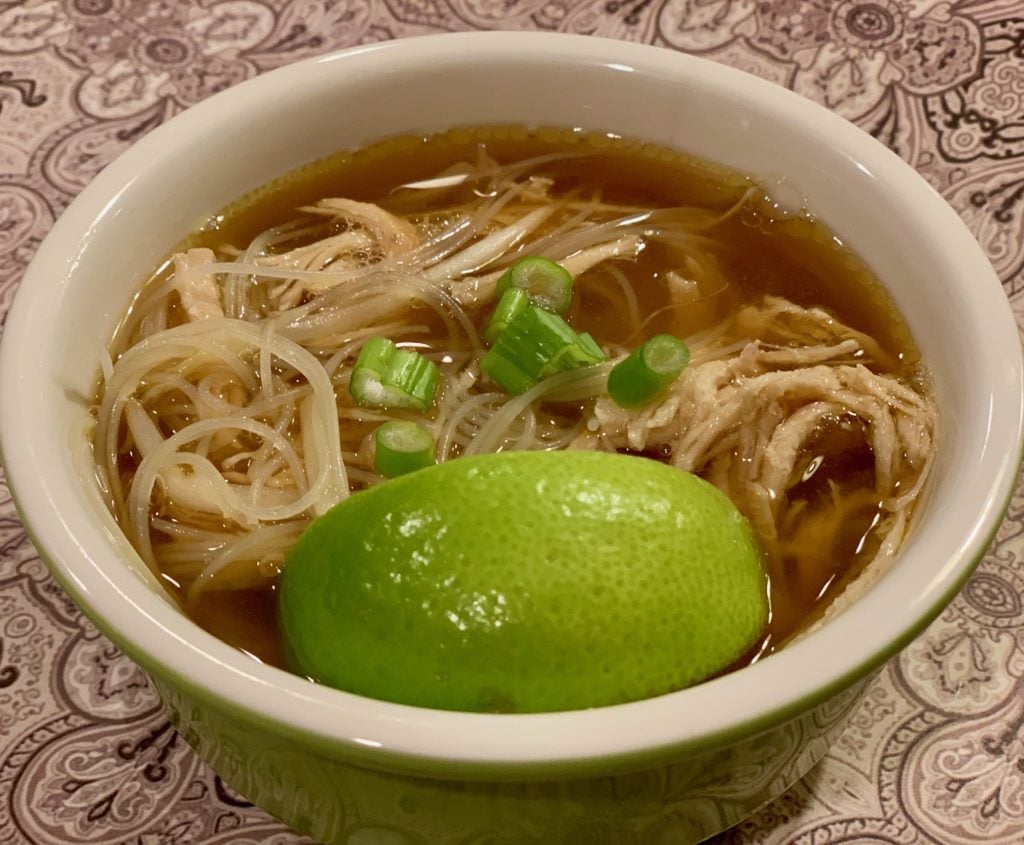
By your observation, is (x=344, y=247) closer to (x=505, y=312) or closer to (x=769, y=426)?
(x=505, y=312)

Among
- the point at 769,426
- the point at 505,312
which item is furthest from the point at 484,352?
the point at 769,426

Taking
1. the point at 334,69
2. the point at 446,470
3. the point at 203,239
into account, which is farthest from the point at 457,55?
the point at 446,470

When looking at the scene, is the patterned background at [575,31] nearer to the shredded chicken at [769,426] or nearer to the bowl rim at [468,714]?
the shredded chicken at [769,426]

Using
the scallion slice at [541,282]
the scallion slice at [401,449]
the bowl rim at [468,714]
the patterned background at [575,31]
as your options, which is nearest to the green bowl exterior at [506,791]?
the bowl rim at [468,714]

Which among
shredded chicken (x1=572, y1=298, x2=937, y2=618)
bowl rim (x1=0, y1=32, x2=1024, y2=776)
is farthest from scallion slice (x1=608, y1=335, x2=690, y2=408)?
bowl rim (x1=0, y1=32, x2=1024, y2=776)

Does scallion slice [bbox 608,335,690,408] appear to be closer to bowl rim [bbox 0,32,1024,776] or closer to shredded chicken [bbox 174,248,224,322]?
bowl rim [bbox 0,32,1024,776]

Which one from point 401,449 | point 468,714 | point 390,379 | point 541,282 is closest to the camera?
point 468,714

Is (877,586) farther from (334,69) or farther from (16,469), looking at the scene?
(334,69)
